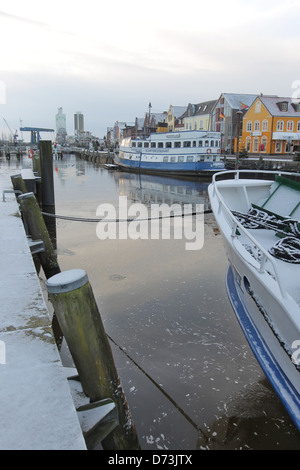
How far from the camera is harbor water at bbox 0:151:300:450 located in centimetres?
390

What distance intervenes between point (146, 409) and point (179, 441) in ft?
1.90

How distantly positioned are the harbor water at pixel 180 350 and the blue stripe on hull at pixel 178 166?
871 inches

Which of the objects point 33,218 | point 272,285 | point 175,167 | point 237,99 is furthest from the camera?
Result: point 237,99

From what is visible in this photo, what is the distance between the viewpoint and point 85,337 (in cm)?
286

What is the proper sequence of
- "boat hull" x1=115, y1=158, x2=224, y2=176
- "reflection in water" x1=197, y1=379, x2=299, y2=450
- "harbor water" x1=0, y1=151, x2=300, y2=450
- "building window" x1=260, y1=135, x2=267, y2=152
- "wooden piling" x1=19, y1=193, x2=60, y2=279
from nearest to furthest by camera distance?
"reflection in water" x1=197, y1=379, x2=299, y2=450 → "harbor water" x1=0, y1=151, x2=300, y2=450 → "wooden piling" x1=19, y1=193, x2=60, y2=279 → "boat hull" x1=115, y1=158, x2=224, y2=176 → "building window" x1=260, y1=135, x2=267, y2=152

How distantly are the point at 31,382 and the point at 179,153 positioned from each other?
108ft

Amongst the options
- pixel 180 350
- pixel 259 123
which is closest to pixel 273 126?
pixel 259 123

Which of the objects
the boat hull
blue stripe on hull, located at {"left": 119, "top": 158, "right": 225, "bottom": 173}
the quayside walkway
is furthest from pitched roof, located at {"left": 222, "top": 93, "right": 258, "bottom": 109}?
the quayside walkway

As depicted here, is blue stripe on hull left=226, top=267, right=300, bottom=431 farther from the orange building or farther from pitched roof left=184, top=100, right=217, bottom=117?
pitched roof left=184, top=100, right=217, bottom=117

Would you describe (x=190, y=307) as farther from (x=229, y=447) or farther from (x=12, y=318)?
(x=12, y=318)

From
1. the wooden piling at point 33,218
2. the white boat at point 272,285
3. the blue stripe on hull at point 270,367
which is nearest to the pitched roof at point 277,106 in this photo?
the white boat at point 272,285

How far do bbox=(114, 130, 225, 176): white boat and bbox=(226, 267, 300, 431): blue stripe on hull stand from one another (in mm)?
27436

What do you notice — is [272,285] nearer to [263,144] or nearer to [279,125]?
[279,125]

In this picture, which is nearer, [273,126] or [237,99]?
[273,126]
